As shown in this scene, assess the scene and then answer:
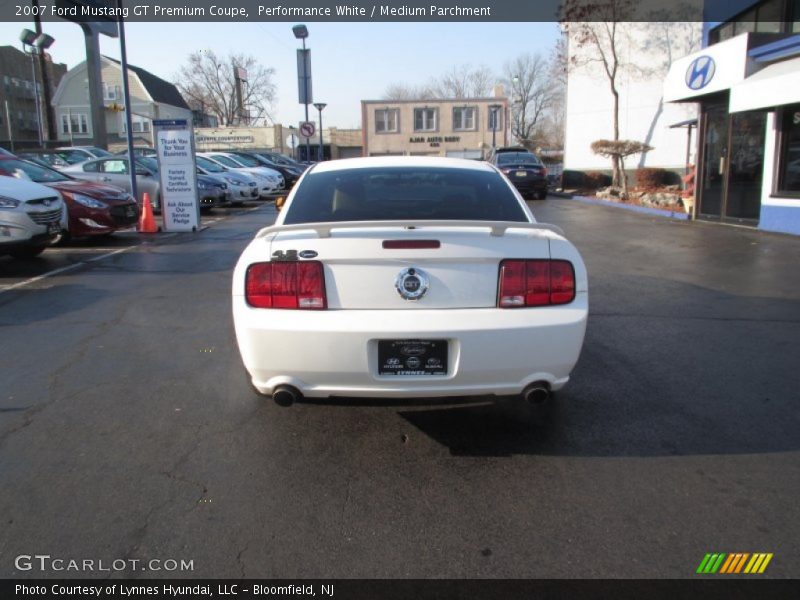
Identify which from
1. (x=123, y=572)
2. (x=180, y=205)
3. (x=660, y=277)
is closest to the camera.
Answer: (x=123, y=572)

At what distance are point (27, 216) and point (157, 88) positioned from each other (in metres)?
52.1

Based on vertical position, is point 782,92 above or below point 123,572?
above

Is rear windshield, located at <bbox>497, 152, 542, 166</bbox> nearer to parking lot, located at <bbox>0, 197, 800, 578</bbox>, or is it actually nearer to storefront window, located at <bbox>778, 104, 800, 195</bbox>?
storefront window, located at <bbox>778, 104, 800, 195</bbox>

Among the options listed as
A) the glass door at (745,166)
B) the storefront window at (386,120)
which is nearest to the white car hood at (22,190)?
Answer: the glass door at (745,166)

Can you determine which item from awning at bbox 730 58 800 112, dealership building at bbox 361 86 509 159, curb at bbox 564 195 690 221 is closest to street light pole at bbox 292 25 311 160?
curb at bbox 564 195 690 221

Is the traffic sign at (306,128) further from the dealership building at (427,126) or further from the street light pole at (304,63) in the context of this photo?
the dealership building at (427,126)

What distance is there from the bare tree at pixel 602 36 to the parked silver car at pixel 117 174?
15608 millimetres

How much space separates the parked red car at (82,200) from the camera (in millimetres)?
10656

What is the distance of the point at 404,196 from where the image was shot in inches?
Result: 172

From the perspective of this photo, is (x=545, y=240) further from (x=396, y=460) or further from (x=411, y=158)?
(x=411, y=158)

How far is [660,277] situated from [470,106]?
52.1 metres

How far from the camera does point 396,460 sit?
11.0 ft

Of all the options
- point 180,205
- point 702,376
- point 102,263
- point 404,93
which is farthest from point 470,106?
point 702,376

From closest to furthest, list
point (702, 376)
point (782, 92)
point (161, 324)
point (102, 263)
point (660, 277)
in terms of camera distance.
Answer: point (702, 376), point (161, 324), point (660, 277), point (102, 263), point (782, 92)
